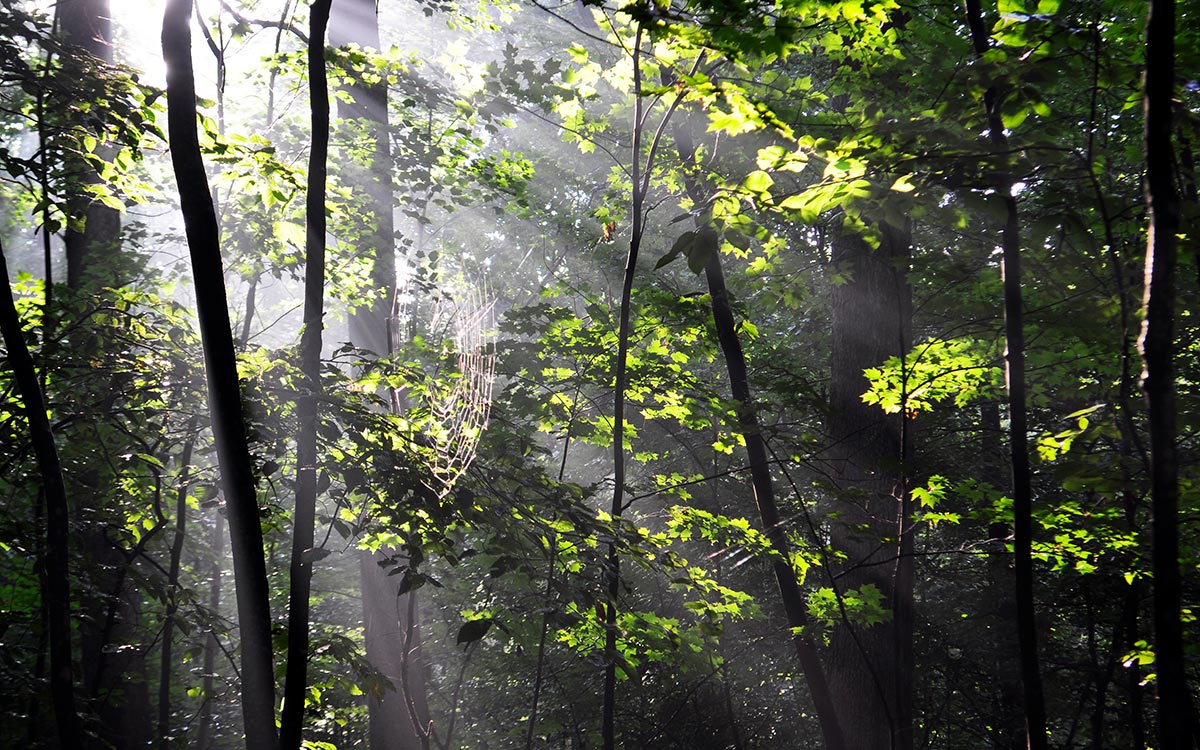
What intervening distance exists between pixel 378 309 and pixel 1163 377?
7296 millimetres

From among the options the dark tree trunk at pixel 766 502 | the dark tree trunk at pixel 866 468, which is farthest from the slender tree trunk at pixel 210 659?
the dark tree trunk at pixel 866 468

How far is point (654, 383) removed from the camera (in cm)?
474

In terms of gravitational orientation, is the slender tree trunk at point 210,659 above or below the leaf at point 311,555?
above

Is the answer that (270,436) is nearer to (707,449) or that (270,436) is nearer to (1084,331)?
(1084,331)

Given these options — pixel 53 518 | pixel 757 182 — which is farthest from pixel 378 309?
pixel 757 182

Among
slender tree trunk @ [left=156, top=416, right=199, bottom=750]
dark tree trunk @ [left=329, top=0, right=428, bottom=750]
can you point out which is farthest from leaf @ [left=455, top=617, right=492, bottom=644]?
dark tree trunk @ [left=329, top=0, right=428, bottom=750]

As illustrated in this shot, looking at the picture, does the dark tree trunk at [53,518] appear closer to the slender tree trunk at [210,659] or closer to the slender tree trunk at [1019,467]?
the slender tree trunk at [210,659]

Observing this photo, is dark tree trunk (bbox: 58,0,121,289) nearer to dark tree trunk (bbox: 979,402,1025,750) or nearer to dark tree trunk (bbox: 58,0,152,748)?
dark tree trunk (bbox: 58,0,152,748)

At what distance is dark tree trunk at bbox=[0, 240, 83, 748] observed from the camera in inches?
98.3

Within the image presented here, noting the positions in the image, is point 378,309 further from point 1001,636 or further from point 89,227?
point 1001,636

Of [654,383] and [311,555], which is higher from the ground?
[654,383]

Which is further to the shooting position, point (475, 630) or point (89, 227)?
point (89, 227)

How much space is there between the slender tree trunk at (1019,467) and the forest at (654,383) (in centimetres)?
1

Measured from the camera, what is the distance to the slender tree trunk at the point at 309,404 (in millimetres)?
2434
